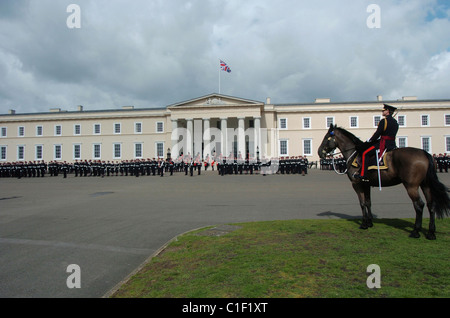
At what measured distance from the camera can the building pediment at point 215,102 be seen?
5747cm

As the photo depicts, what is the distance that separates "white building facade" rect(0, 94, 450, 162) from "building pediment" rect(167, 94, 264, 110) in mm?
37

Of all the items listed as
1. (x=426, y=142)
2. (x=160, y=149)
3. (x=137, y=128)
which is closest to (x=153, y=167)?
(x=160, y=149)

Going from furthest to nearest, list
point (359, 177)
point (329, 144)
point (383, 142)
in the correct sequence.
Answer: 1. point (329, 144)
2. point (359, 177)
3. point (383, 142)

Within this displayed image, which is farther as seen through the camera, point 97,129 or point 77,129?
point 77,129

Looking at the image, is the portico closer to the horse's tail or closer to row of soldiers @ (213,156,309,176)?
row of soldiers @ (213,156,309,176)

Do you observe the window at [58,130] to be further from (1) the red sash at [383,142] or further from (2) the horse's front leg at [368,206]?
(1) the red sash at [383,142]

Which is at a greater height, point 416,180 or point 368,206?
point 416,180

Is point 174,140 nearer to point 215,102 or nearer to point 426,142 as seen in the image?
point 215,102

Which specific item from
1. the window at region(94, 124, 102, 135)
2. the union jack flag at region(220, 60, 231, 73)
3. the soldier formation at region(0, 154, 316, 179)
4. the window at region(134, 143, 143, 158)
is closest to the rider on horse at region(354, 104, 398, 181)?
the soldier formation at region(0, 154, 316, 179)

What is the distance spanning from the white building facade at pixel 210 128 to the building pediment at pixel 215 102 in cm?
4

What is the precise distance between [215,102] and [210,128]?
5605 mm

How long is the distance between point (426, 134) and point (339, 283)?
6669 cm

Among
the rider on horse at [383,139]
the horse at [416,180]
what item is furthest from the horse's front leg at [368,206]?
the rider on horse at [383,139]

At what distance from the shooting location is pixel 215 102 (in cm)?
5794
